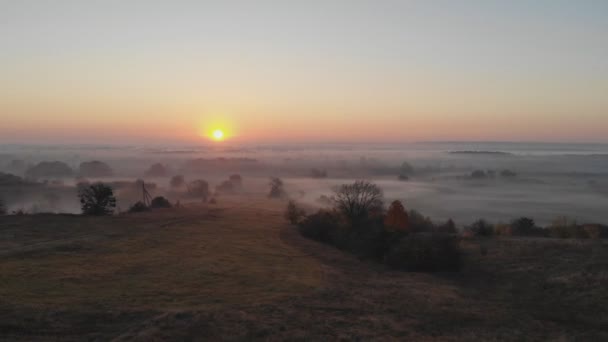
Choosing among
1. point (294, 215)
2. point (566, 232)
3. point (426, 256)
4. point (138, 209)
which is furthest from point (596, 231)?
point (138, 209)

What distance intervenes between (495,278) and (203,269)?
79.0ft

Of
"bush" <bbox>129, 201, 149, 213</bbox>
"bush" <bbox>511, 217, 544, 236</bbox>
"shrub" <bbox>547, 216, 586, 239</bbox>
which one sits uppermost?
"bush" <bbox>129, 201, 149, 213</bbox>

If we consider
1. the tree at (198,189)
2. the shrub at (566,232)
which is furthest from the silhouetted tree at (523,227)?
the tree at (198,189)

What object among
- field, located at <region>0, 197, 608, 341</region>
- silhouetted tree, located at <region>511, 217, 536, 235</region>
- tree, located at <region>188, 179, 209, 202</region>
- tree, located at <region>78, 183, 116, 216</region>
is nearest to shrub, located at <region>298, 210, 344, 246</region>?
field, located at <region>0, 197, 608, 341</region>

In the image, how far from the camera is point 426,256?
3581 cm

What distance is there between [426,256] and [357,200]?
31.2 metres

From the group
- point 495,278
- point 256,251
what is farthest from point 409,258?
point 256,251

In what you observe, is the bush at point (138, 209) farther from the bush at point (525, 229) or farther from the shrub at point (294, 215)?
the bush at point (525, 229)

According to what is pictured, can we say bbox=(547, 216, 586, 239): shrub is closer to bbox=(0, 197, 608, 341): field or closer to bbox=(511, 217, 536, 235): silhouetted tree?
bbox=(511, 217, 536, 235): silhouetted tree

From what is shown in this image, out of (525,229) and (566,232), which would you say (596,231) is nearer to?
(566,232)

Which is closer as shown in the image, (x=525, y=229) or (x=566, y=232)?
(x=566, y=232)

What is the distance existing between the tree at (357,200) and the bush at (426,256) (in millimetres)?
26194

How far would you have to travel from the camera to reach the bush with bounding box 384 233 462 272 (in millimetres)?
35562

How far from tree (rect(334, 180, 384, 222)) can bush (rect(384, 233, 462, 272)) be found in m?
26.2
